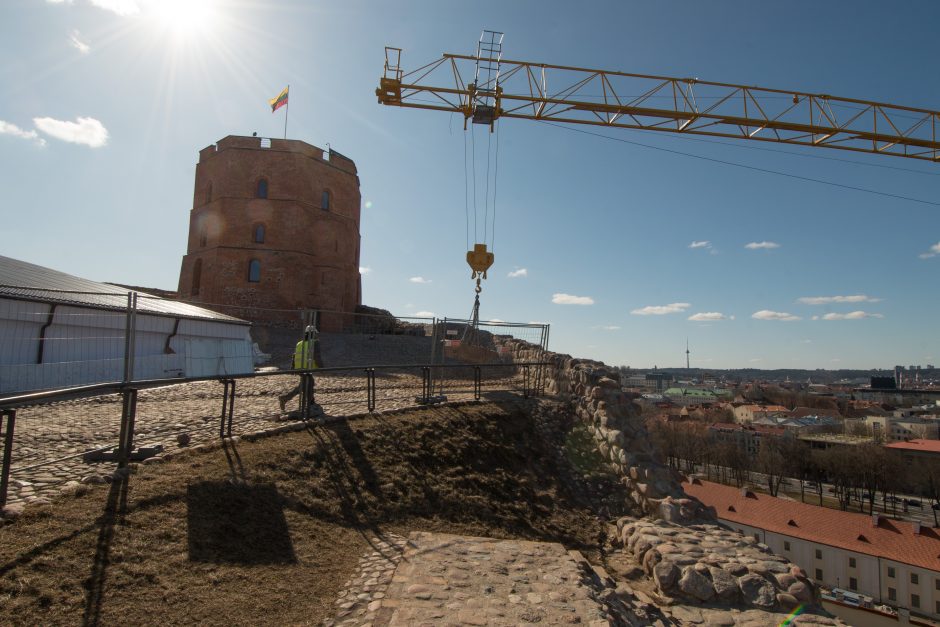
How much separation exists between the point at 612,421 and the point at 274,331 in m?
21.0

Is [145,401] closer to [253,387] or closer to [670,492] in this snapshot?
[253,387]

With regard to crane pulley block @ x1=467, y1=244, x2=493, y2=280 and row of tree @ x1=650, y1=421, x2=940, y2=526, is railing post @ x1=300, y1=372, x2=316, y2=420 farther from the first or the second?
row of tree @ x1=650, y1=421, x2=940, y2=526

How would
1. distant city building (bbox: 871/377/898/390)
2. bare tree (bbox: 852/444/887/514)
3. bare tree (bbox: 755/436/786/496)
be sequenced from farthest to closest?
distant city building (bbox: 871/377/898/390) < bare tree (bbox: 755/436/786/496) < bare tree (bbox: 852/444/887/514)

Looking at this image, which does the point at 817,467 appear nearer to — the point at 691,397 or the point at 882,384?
the point at 691,397

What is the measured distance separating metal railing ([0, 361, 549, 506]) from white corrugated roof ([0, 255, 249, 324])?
1864 mm

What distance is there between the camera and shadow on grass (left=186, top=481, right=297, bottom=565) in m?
4.43

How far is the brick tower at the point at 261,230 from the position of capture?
30297mm

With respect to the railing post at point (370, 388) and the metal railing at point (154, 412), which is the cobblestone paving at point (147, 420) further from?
the railing post at point (370, 388)

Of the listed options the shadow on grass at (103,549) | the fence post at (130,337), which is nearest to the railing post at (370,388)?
the fence post at (130,337)

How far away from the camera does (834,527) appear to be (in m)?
30.6

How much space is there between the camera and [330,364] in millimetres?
19484

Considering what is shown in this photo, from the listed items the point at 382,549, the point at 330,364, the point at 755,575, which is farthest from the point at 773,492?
the point at 382,549

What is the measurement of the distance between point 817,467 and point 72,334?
58.2m

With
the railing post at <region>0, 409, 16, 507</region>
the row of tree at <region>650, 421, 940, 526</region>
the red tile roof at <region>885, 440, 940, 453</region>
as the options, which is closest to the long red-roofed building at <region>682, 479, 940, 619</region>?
the row of tree at <region>650, 421, 940, 526</region>
